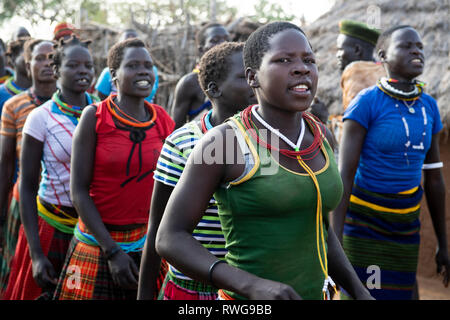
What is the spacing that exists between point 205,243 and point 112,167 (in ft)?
3.02

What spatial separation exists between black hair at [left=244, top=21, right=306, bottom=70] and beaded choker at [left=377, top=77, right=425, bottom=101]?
1.84 metres

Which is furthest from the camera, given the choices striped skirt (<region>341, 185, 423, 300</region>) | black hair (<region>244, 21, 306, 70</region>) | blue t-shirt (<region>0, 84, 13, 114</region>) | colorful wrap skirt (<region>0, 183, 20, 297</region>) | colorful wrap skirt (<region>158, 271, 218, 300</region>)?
blue t-shirt (<region>0, 84, 13, 114</region>)

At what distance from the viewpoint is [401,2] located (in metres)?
7.17

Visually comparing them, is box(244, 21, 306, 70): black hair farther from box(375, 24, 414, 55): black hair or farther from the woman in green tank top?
box(375, 24, 414, 55): black hair

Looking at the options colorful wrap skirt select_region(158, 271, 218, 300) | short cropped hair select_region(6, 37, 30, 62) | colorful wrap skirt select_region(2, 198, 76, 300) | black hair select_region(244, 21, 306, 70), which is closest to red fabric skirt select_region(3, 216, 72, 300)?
colorful wrap skirt select_region(2, 198, 76, 300)

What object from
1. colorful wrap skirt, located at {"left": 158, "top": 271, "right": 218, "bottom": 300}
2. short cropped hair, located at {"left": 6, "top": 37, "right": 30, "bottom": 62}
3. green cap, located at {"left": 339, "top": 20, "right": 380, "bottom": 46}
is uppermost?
green cap, located at {"left": 339, "top": 20, "right": 380, "bottom": 46}

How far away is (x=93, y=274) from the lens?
3.02 metres

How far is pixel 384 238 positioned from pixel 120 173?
1752 mm

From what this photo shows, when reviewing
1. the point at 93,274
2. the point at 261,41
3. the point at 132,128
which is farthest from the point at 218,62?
the point at 93,274

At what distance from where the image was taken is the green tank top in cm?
171

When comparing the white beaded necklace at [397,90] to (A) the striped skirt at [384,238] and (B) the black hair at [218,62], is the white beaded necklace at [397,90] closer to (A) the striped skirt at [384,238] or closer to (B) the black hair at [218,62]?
(A) the striped skirt at [384,238]

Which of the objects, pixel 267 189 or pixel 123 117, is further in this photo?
pixel 123 117

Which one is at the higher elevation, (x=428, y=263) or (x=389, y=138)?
(x=389, y=138)

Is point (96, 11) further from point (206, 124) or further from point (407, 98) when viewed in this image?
point (206, 124)
